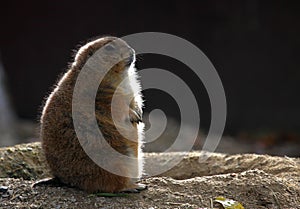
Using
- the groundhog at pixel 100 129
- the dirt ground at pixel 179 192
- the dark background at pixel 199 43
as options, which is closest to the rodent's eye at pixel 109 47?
the groundhog at pixel 100 129

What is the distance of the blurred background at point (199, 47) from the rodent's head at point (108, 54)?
7.01 m

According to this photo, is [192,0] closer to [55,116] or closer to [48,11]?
[48,11]

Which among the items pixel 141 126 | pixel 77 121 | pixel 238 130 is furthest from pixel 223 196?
pixel 238 130

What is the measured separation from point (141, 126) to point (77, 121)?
0.63 metres

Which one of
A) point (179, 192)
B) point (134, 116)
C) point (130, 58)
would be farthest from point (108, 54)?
point (179, 192)

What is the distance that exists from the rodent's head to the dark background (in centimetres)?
802

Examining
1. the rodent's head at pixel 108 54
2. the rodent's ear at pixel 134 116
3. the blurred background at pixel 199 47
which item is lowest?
the rodent's ear at pixel 134 116

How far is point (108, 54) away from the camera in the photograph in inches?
197

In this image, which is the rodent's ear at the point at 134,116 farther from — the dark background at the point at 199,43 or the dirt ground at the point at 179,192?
the dark background at the point at 199,43

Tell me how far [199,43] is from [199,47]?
0.34 ft

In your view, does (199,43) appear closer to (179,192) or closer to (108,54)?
(108,54)

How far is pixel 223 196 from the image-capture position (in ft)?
15.5

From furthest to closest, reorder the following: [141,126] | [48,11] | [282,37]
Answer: [48,11], [282,37], [141,126]

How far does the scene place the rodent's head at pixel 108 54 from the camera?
4.99 metres
